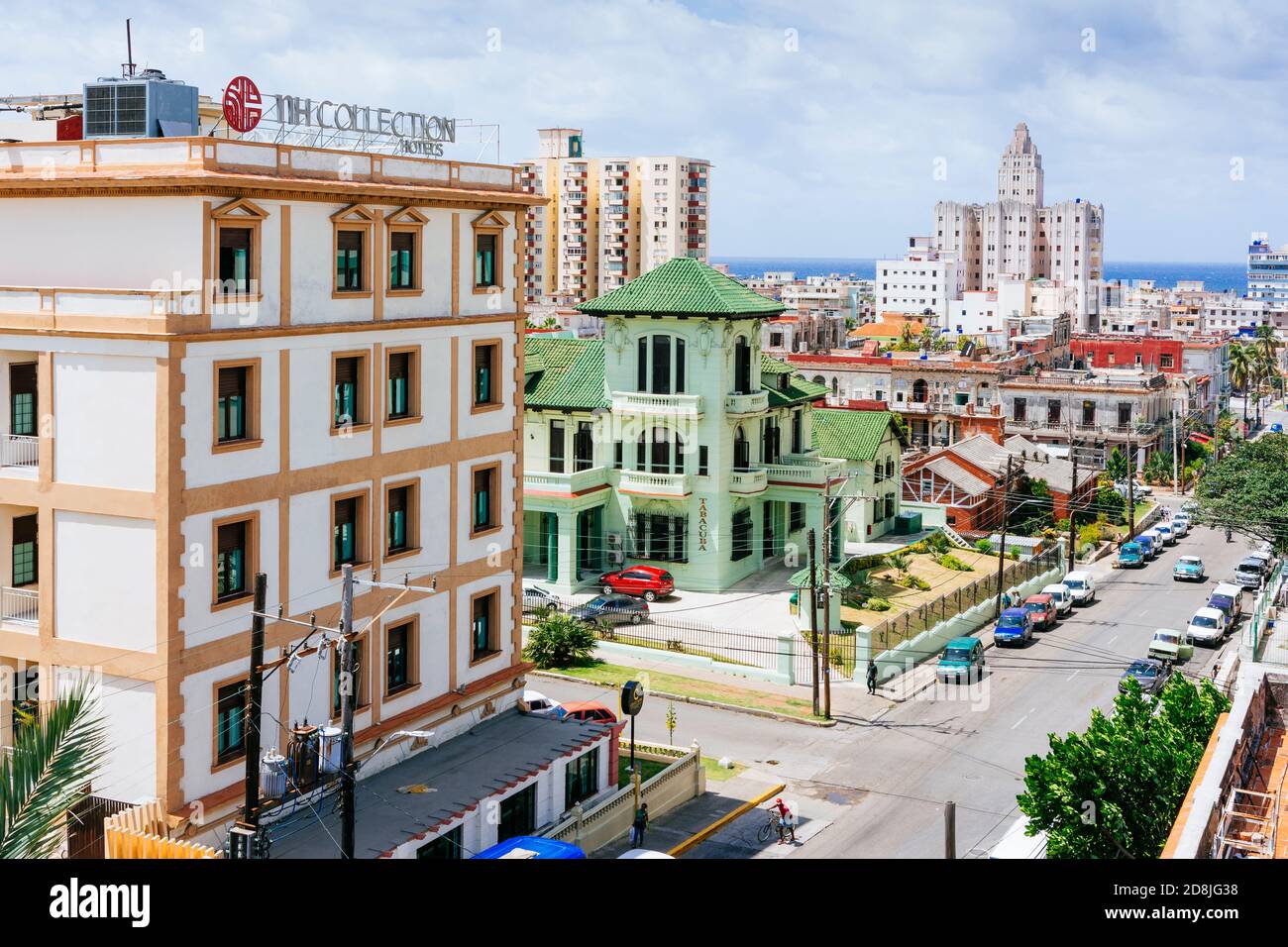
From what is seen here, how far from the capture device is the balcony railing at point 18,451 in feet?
97.0

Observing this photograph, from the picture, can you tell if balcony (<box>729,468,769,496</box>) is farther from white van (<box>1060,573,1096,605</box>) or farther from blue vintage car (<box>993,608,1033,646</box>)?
white van (<box>1060,573,1096,605</box>)

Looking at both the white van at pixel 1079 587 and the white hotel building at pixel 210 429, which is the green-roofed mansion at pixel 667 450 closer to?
the white van at pixel 1079 587

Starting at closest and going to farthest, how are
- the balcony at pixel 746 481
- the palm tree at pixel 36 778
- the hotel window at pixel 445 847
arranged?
the palm tree at pixel 36 778 → the hotel window at pixel 445 847 → the balcony at pixel 746 481

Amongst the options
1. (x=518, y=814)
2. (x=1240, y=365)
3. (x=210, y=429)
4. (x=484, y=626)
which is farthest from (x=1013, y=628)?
(x=1240, y=365)

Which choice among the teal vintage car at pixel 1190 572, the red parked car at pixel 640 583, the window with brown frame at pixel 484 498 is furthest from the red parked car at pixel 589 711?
the teal vintage car at pixel 1190 572

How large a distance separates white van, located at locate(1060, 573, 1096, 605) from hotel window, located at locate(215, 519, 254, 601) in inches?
1996

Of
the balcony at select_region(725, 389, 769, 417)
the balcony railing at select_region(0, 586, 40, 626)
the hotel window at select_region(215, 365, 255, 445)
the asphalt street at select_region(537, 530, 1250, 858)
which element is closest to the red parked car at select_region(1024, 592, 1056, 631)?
the asphalt street at select_region(537, 530, 1250, 858)

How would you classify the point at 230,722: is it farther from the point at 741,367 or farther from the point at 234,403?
the point at 741,367

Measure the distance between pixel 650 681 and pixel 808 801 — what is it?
13097 mm

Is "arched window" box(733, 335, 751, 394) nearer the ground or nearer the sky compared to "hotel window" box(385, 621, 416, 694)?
nearer the sky

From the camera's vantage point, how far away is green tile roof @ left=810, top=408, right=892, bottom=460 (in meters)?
79.4

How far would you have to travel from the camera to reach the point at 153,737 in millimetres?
28047

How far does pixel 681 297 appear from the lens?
67312mm

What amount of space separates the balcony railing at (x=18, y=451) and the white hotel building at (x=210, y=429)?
0.21ft
